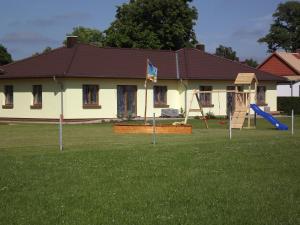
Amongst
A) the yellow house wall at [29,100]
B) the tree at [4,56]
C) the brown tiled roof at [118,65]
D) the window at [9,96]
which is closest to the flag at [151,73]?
the brown tiled roof at [118,65]

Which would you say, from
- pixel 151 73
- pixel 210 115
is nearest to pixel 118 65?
pixel 210 115

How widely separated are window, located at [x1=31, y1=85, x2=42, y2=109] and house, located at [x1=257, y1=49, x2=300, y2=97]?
87.5 feet

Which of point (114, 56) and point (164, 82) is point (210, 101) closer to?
point (164, 82)

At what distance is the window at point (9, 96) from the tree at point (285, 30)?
58.8m

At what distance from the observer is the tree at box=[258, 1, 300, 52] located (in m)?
91.8

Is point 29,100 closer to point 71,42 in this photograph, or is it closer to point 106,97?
point 106,97

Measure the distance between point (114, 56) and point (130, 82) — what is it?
344cm

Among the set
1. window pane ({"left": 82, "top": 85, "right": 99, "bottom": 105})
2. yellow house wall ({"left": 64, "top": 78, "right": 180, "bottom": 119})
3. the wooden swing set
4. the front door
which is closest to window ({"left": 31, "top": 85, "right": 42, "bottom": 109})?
yellow house wall ({"left": 64, "top": 78, "right": 180, "bottom": 119})

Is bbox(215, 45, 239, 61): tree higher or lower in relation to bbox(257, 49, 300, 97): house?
higher

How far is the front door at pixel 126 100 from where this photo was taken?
130ft

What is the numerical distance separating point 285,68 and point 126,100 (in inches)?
1119

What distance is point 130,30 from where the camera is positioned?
192ft

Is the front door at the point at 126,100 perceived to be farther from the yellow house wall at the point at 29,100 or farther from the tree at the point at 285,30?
the tree at the point at 285,30

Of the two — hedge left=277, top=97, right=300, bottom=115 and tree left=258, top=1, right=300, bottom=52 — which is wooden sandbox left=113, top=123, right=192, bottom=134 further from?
tree left=258, top=1, right=300, bottom=52
